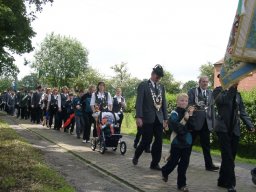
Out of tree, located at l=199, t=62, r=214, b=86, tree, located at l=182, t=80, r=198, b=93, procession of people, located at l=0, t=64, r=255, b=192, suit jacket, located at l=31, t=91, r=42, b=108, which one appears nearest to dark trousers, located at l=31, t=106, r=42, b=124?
suit jacket, located at l=31, t=91, r=42, b=108

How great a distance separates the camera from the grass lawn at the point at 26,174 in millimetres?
7477

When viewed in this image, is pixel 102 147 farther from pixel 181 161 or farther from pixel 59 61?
pixel 59 61

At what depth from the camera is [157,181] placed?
29.3 feet

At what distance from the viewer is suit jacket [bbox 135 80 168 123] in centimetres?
1023

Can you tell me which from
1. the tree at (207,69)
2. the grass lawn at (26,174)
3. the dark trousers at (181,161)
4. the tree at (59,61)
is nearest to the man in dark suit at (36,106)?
the grass lawn at (26,174)

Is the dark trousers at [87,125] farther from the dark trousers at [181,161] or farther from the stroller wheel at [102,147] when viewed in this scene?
the dark trousers at [181,161]

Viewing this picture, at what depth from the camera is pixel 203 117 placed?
10.7 meters

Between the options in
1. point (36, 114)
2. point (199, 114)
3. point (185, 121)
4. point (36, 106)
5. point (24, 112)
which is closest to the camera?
point (185, 121)

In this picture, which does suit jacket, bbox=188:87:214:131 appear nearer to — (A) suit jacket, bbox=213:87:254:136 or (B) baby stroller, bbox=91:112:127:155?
(A) suit jacket, bbox=213:87:254:136

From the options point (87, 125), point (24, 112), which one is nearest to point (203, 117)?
point (87, 125)

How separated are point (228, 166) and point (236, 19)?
8.68 feet

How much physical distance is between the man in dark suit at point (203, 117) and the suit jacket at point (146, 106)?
0.83 meters

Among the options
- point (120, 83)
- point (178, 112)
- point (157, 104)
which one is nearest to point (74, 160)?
point (157, 104)

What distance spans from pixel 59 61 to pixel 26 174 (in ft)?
274
